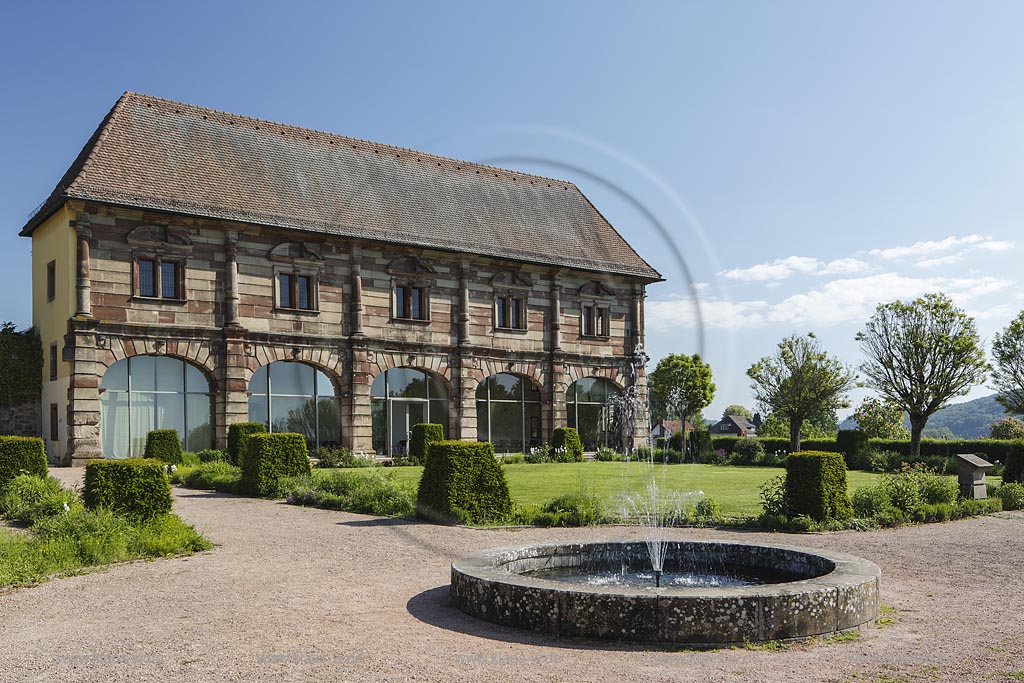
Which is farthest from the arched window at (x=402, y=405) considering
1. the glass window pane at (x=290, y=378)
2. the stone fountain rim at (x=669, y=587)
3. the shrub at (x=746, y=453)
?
the stone fountain rim at (x=669, y=587)

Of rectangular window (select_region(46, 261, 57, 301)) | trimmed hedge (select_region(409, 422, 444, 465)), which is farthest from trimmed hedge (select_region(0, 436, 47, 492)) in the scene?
rectangular window (select_region(46, 261, 57, 301))

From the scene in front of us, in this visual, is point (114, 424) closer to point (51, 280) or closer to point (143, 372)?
point (143, 372)

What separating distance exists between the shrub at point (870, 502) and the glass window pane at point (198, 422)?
2146cm

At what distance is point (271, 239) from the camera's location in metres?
31.4

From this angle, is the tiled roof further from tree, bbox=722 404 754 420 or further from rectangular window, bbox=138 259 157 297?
tree, bbox=722 404 754 420

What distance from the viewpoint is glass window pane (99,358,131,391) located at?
28.1m

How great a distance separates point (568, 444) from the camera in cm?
3572

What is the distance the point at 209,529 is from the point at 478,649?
8.90m

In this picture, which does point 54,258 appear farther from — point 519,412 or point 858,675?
point 858,675

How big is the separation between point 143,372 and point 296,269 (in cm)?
639

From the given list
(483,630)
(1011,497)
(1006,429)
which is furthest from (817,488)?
(1006,429)

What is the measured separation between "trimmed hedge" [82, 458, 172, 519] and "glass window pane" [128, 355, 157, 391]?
15.7 metres

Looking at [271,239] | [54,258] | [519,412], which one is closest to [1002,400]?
[519,412]

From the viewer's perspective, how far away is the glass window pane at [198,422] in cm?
2970
